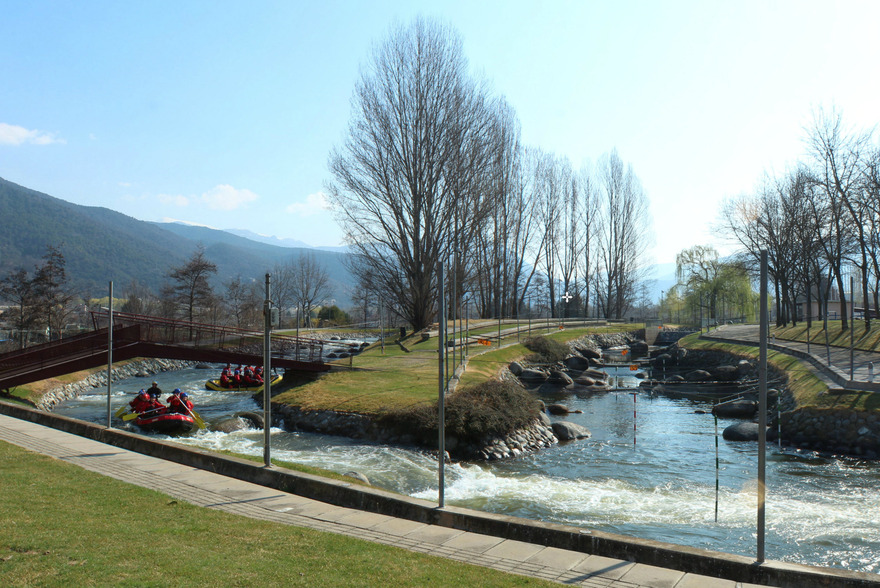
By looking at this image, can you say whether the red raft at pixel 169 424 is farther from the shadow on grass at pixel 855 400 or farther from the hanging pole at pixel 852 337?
the hanging pole at pixel 852 337

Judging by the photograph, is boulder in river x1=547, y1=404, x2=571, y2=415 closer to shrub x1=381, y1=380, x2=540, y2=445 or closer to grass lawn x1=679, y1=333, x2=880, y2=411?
shrub x1=381, y1=380, x2=540, y2=445

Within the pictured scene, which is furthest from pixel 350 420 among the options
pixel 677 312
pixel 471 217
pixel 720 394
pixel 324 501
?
pixel 677 312

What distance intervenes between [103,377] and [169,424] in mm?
19521

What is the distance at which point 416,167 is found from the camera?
4441 centimetres

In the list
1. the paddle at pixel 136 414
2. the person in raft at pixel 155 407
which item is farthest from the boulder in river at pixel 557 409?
the paddle at pixel 136 414

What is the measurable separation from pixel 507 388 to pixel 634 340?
51.7 m

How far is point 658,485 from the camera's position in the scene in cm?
1630

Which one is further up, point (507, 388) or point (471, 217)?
point (471, 217)

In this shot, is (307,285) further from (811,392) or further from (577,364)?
(811,392)

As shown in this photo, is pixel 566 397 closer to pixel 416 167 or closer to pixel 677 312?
pixel 416 167

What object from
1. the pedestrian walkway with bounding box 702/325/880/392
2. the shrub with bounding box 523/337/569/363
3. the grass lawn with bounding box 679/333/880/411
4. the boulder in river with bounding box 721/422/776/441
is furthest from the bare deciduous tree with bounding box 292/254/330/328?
the boulder in river with bounding box 721/422/776/441

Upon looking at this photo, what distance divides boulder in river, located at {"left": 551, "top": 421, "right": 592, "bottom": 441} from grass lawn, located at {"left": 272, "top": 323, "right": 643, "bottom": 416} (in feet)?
14.7

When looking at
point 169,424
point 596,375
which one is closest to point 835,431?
point 596,375

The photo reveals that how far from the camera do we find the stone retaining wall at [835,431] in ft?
62.5
